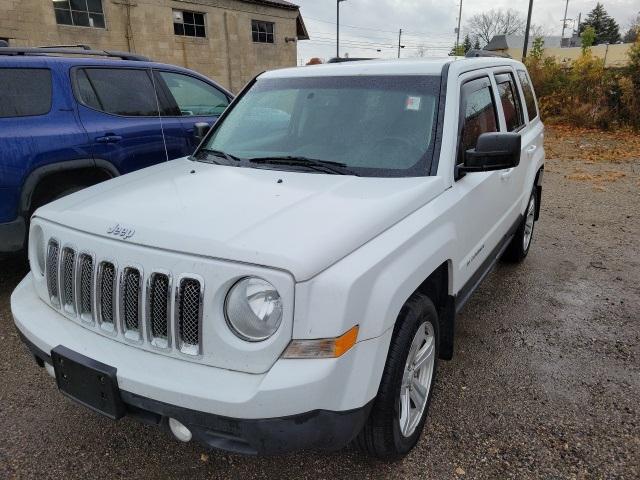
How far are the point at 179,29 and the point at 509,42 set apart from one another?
181ft

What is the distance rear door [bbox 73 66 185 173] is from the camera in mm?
4301

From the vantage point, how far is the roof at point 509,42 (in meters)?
57.6

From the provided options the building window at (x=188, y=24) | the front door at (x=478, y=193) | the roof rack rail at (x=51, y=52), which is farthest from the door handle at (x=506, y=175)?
the building window at (x=188, y=24)

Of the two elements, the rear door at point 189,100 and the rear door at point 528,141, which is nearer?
the rear door at point 528,141

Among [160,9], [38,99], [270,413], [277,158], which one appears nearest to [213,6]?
[160,9]

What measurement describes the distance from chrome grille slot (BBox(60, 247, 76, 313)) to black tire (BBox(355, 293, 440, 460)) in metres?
1.37

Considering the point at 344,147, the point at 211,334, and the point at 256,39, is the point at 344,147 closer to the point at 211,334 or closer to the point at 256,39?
the point at 211,334

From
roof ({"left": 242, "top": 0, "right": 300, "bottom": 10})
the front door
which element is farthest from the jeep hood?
roof ({"left": 242, "top": 0, "right": 300, "bottom": 10})

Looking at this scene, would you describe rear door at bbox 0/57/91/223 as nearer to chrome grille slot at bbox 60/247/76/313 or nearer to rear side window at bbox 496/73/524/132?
chrome grille slot at bbox 60/247/76/313

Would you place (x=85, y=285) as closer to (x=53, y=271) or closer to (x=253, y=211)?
(x=53, y=271)

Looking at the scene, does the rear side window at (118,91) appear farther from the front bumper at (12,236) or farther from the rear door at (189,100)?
the front bumper at (12,236)

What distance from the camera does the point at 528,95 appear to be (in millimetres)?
4652

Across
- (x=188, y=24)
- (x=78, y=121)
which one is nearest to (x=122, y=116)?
(x=78, y=121)

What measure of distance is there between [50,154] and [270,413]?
3.26m
